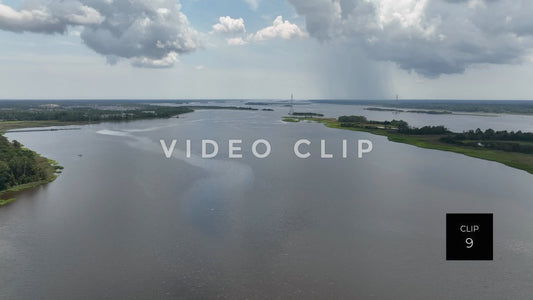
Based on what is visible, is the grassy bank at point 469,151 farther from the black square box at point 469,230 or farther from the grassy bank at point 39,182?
the grassy bank at point 39,182

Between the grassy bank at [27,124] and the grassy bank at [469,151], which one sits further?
the grassy bank at [27,124]

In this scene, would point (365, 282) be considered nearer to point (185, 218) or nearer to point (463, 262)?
point (463, 262)

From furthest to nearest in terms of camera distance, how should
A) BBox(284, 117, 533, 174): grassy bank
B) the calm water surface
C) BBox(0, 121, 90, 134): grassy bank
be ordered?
BBox(0, 121, 90, 134): grassy bank < BBox(284, 117, 533, 174): grassy bank < the calm water surface

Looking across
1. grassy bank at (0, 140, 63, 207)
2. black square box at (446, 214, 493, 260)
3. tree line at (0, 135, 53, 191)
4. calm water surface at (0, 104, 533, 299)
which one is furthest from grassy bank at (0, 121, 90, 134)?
black square box at (446, 214, 493, 260)

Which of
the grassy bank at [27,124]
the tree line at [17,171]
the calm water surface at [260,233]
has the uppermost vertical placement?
the grassy bank at [27,124]

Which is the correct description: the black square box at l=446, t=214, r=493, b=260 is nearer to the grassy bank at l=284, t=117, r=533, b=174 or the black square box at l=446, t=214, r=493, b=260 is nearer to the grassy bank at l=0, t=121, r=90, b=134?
the grassy bank at l=284, t=117, r=533, b=174

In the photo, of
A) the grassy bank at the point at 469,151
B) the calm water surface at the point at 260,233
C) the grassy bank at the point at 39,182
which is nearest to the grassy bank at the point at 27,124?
the grassy bank at the point at 39,182

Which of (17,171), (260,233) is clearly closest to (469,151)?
(260,233)

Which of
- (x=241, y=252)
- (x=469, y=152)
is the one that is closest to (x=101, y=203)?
(x=241, y=252)
